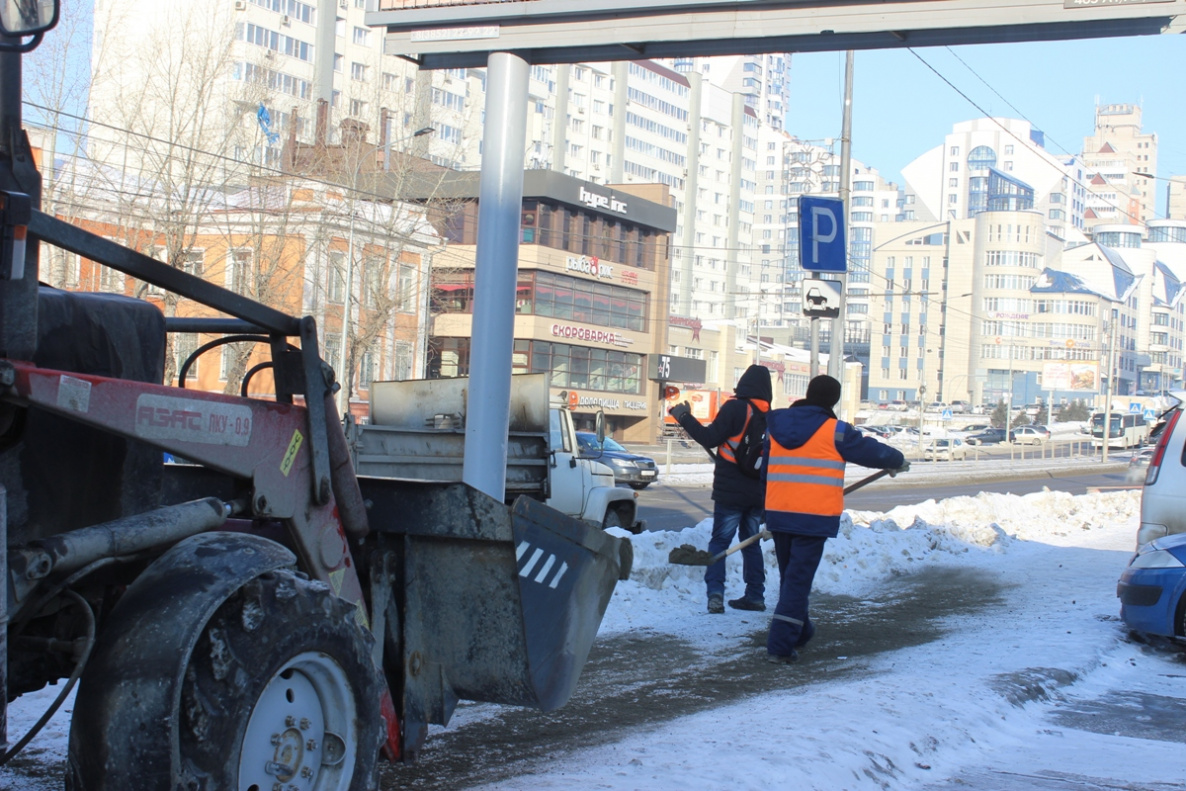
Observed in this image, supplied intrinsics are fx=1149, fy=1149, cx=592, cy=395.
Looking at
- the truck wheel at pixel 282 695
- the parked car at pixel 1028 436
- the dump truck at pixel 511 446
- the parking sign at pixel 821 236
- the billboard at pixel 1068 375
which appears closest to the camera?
the truck wheel at pixel 282 695

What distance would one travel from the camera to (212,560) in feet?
9.81

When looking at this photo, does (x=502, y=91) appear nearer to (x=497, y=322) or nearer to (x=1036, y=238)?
(x=497, y=322)

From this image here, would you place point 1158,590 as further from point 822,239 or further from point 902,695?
point 822,239

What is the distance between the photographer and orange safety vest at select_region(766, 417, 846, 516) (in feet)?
22.4

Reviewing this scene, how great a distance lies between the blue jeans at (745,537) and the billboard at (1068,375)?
98389 millimetres

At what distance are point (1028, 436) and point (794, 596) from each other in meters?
76.1

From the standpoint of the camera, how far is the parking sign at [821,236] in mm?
11344

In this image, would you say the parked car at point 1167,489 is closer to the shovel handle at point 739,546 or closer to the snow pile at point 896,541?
the snow pile at point 896,541

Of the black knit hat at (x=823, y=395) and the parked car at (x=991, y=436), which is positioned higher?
the black knit hat at (x=823, y=395)

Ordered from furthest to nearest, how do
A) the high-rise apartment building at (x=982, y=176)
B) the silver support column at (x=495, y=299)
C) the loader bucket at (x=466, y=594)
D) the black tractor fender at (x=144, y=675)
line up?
1. the high-rise apartment building at (x=982, y=176)
2. the silver support column at (x=495, y=299)
3. the loader bucket at (x=466, y=594)
4. the black tractor fender at (x=144, y=675)

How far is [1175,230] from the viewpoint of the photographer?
17700 cm

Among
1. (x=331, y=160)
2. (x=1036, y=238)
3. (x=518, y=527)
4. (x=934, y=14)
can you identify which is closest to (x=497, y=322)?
(x=934, y=14)

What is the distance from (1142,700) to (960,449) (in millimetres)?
50203

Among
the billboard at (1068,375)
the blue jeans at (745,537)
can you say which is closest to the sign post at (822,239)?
the blue jeans at (745,537)
